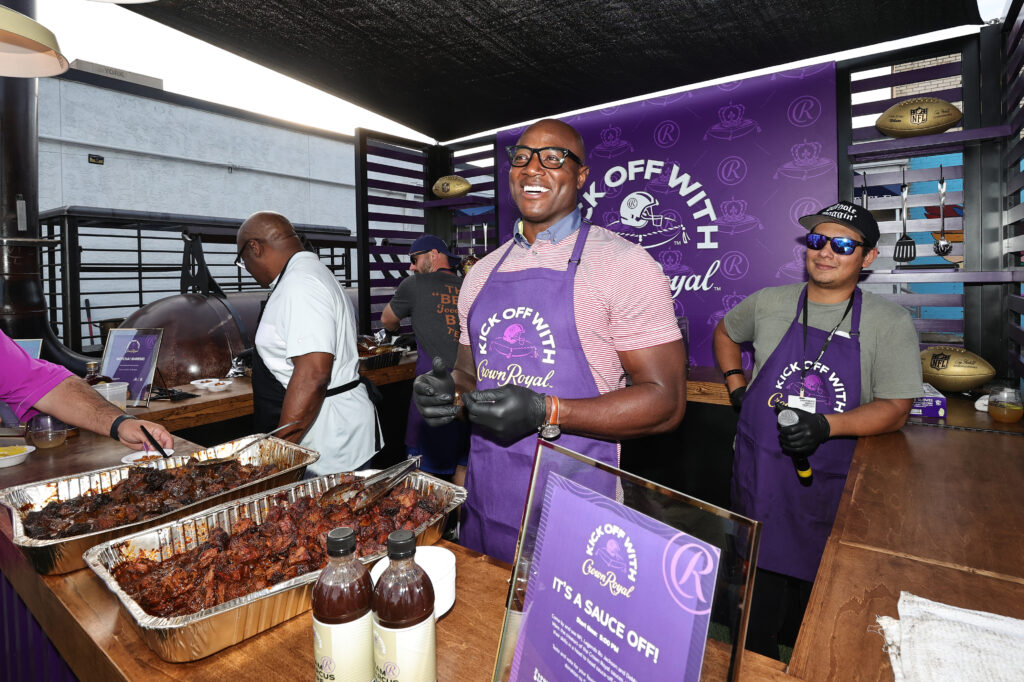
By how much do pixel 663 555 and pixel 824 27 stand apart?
3882 mm

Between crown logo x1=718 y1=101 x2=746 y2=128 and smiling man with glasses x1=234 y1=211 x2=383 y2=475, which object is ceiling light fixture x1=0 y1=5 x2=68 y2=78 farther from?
crown logo x1=718 y1=101 x2=746 y2=128

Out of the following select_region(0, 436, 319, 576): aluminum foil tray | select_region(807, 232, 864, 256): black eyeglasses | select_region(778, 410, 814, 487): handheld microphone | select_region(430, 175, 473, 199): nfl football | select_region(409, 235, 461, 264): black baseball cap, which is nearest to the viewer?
select_region(0, 436, 319, 576): aluminum foil tray

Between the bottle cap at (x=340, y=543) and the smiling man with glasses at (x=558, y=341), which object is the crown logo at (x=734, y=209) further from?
the bottle cap at (x=340, y=543)

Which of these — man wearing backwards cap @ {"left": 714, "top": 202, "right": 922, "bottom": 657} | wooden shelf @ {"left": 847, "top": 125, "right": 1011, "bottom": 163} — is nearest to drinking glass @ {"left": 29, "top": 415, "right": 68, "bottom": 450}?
man wearing backwards cap @ {"left": 714, "top": 202, "right": 922, "bottom": 657}

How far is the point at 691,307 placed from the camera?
436 centimetres

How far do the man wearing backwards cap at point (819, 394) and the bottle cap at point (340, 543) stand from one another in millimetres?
1912

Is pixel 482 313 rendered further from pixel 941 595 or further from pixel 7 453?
pixel 7 453

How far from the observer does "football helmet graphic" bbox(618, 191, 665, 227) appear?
4.52 meters

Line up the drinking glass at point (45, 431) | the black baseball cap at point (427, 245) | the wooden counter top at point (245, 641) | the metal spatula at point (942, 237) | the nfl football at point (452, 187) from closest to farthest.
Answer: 1. the wooden counter top at point (245, 641)
2. the drinking glass at point (45, 431)
3. the metal spatula at point (942, 237)
4. the black baseball cap at point (427, 245)
5. the nfl football at point (452, 187)

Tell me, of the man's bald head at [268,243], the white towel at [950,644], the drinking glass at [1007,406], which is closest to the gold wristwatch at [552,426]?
the white towel at [950,644]

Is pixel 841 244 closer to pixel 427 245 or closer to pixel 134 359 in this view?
pixel 427 245

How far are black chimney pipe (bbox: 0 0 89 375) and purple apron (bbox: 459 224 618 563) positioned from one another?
422cm

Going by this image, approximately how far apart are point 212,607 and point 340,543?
42cm

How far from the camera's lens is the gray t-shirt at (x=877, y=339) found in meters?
2.21
